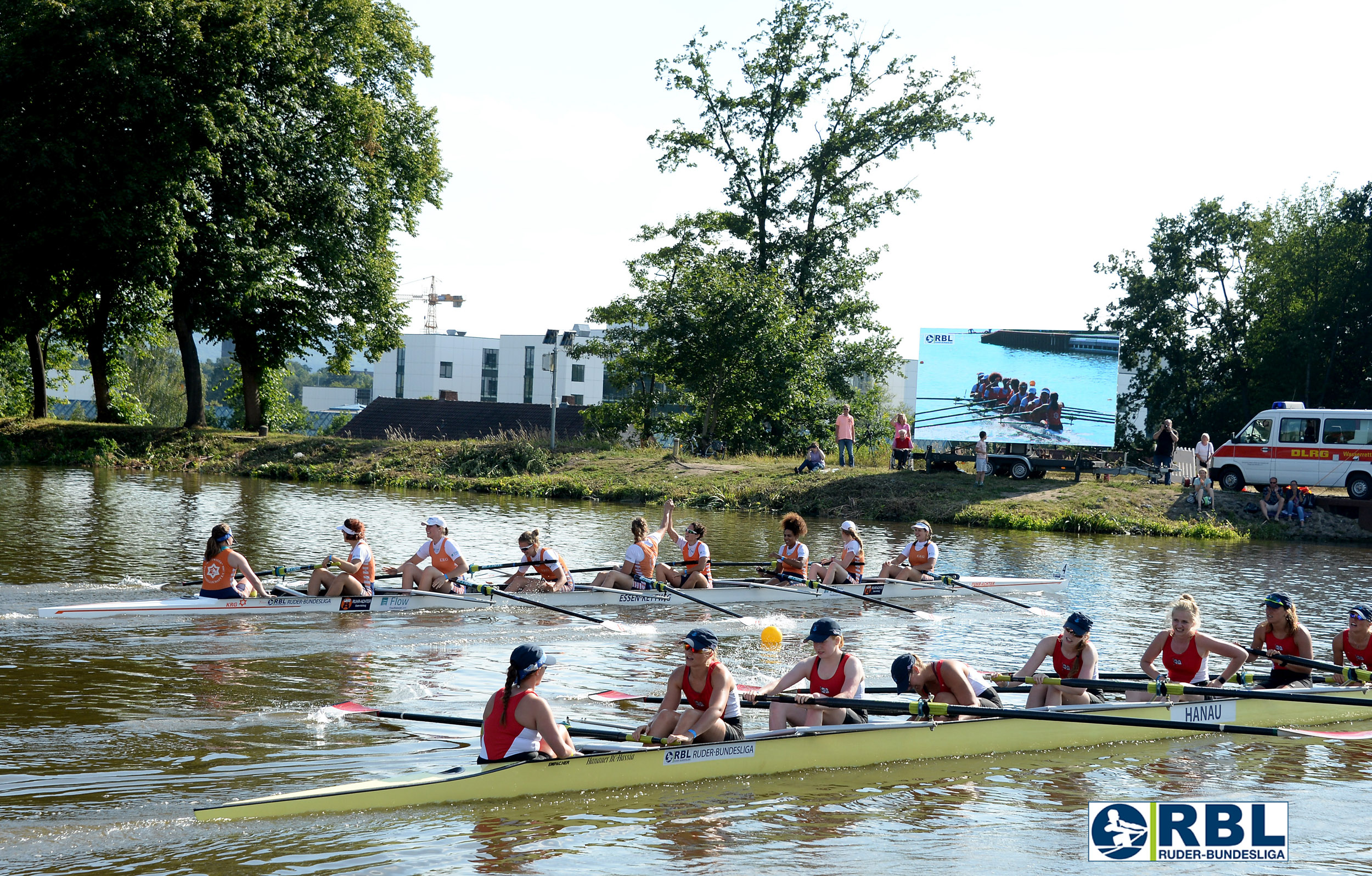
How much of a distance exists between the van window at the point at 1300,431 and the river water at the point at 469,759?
13.3 m

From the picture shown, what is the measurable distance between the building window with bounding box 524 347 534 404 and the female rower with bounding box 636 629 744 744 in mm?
84977

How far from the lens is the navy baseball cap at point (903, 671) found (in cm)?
986

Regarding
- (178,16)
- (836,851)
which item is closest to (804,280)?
(178,16)

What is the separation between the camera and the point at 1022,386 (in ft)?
110

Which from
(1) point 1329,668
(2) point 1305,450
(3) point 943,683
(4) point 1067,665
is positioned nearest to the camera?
(3) point 943,683

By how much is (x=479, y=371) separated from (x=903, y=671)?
89.5 meters

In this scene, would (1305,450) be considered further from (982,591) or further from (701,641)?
(701,641)

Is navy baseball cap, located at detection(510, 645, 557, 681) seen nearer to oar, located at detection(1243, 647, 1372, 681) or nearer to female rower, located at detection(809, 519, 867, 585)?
oar, located at detection(1243, 647, 1372, 681)

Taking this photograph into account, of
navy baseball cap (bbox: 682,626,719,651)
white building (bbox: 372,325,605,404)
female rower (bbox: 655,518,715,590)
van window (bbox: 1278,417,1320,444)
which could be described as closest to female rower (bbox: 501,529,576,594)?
female rower (bbox: 655,518,715,590)

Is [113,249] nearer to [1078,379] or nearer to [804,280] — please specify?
[804,280]

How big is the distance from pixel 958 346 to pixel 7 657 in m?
27.9

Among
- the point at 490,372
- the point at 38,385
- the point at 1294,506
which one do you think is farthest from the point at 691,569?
the point at 490,372

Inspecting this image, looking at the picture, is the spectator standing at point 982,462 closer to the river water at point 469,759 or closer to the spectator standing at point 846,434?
the spectator standing at point 846,434

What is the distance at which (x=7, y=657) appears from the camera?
11.5 m
